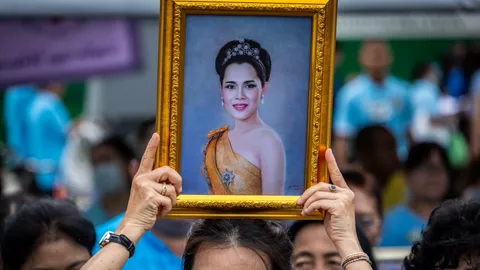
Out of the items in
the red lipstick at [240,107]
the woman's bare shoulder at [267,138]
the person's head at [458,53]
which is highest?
the person's head at [458,53]

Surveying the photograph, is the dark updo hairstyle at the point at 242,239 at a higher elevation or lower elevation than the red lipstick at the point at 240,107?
lower

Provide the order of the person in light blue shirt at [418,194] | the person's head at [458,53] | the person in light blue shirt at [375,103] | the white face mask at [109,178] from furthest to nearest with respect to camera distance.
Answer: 1. the person's head at [458,53]
2. the person in light blue shirt at [375,103]
3. the white face mask at [109,178]
4. the person in light blue shirt at [418,194]

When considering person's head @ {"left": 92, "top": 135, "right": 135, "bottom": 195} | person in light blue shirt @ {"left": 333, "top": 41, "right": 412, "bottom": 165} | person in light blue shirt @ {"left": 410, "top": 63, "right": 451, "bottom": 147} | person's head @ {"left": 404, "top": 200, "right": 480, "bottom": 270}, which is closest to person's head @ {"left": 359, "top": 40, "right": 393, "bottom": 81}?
person in light blue shirt @ {"left": 333, "top": 41, "right": 412, "bottom": 165}

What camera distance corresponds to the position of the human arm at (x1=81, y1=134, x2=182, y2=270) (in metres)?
3.58

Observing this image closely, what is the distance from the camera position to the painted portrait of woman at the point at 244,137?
3688mm

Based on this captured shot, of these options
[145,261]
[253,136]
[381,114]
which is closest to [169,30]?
[253,136]

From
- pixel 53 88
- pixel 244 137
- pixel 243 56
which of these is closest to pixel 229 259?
pixel 244 137

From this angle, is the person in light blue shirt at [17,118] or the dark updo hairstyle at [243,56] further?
the person in light blue shirt at [17,118]

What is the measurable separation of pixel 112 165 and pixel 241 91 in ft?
15.4

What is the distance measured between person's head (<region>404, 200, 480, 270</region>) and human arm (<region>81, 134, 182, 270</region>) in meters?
0.96

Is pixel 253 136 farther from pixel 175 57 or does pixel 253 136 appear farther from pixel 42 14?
pixel 42 14

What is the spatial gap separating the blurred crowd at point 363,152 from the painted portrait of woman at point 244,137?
810mm

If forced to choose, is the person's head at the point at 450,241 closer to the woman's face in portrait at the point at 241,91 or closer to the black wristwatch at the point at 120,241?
the woman's face in portrait at the point at 241,91

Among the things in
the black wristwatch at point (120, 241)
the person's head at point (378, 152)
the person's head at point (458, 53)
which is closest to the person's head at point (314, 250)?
the black wristwatch at point (120, 241)
